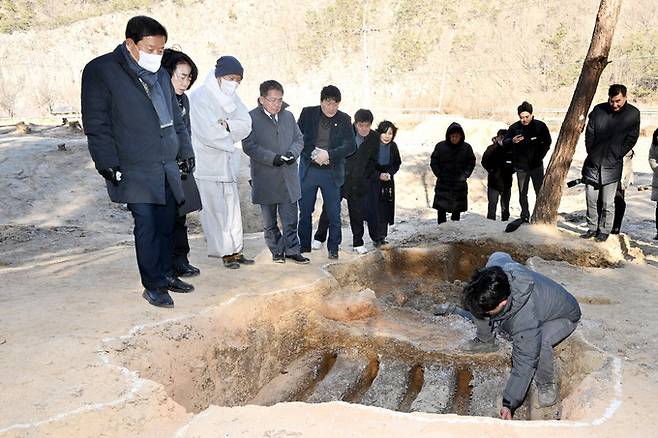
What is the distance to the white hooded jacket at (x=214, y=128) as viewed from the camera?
14.8 feet

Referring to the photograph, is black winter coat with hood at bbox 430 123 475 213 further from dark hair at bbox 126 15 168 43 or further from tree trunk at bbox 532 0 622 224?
dark hair at bbox 126 15 168 43

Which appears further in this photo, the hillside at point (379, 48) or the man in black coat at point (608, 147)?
the hillside at point (379, 48)

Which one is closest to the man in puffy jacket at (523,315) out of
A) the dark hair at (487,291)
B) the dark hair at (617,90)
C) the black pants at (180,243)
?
the dark hair at (487,291)

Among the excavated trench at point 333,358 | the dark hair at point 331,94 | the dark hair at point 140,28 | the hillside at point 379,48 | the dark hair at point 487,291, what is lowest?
the excavated trench at point 333,358

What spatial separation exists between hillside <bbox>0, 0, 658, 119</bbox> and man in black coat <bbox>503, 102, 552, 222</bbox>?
1977 centimetres

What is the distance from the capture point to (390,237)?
22.2 feet

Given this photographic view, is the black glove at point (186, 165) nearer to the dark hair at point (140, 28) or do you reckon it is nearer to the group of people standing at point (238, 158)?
the group of people standing at point (238, 158)

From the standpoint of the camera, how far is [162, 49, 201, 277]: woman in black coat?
4.13 metres

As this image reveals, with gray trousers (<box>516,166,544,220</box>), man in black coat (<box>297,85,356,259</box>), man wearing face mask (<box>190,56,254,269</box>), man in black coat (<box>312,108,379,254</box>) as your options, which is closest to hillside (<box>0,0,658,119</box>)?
gray trousers (<box>516,166,544,220</box>)

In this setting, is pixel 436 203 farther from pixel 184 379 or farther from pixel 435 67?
pixel 435 67

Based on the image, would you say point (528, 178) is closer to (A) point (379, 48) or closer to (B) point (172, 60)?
(B) point (172, 60)

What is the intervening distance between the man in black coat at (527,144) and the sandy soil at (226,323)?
81 centimetres

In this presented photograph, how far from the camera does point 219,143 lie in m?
4.57

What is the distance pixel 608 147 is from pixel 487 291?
370 cm
